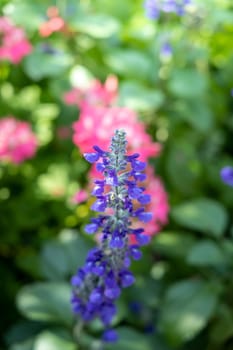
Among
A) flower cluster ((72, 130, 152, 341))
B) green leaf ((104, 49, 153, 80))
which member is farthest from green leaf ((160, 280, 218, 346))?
green leaf ((104, 49, 153, 80))

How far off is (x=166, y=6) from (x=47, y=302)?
1.08 meters

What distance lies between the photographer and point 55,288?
1821mm

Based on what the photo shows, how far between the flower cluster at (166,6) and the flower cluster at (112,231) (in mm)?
921

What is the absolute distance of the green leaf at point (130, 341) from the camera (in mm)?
1716

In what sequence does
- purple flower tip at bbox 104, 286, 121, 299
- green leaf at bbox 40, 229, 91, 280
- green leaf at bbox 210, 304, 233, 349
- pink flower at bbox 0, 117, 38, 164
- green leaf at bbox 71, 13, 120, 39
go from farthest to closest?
green leaf at bbox 71, 13, 120, 39
pink flower at bbox 0, 117, 38, 164
green leaf at bbox 40, 229, 91, 280
green leaf at bbox 210, 304, 233, 349
purple flower tip at bbox 104, 286, 121, 299

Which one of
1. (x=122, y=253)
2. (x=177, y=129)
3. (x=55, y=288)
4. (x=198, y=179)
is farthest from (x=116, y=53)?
(x=122, y=253)

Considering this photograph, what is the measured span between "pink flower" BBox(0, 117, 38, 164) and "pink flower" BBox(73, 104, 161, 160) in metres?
0.20

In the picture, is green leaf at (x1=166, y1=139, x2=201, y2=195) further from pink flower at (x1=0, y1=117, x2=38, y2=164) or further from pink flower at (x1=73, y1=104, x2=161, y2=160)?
pink flower at (x1=0, y1=117, x2=38, y2=164)

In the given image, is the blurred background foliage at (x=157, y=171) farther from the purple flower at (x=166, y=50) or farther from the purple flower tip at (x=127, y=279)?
the purple flower tip at (x=127, y=279)

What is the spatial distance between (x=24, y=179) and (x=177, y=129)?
2.09ft

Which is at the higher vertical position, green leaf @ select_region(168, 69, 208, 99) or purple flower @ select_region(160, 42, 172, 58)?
purple flower @ select_region(160, 42, 172, 58)

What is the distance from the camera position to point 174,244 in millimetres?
2023

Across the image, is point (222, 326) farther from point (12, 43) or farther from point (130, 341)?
point (12, 43)

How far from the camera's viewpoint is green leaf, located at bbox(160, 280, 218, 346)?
1.74 m
